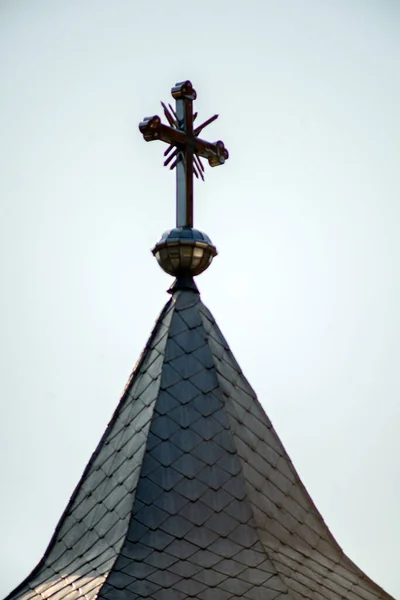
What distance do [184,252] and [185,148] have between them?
3.92 ft

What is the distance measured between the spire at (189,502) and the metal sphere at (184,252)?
0.02 metres

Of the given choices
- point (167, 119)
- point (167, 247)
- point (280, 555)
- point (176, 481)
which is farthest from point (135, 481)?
point (167, 119)

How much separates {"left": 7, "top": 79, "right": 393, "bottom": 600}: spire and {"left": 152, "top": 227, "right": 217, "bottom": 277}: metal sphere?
23mm

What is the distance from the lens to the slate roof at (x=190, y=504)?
16.7 metres

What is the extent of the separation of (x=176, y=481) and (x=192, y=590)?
1295mm

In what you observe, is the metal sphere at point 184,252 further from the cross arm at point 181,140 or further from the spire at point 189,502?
the cross arm at point 181,140

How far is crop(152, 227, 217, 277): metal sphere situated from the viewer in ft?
62.7

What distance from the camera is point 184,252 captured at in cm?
1911

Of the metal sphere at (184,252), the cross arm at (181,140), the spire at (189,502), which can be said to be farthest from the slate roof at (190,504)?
the cross arm at (181,140)

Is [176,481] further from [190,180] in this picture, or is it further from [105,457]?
[190,180]

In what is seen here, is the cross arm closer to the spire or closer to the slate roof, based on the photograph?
the spire

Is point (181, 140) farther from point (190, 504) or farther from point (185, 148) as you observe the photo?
point (190, 504)

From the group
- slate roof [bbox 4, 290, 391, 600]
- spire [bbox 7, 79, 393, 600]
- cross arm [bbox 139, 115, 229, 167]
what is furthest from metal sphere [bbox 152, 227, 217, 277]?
cross arm [bbox 139, 115, 229, 167]

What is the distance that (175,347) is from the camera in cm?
1853
